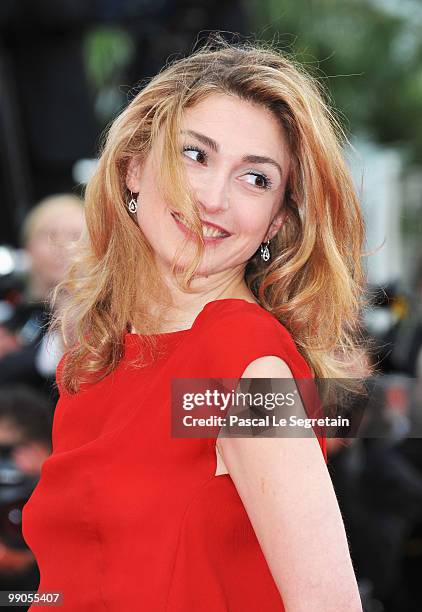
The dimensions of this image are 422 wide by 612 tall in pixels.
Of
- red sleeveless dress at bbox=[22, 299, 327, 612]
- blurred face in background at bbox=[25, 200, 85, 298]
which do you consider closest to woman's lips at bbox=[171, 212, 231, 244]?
red sleeveless dress at bbox=[22, 299, 327, 612]

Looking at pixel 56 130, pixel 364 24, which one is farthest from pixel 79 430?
pixel 364 24

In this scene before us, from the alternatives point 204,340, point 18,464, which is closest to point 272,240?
point 204,340

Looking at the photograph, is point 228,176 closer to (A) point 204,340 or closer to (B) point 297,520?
(A) point 204,340

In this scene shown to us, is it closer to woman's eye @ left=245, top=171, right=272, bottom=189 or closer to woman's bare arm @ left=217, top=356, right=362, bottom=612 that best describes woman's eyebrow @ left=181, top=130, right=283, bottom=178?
woman's eye @ left=245, top=171, right=272, bottom=189

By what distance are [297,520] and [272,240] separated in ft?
1.45

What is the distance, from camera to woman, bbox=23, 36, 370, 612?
102cm

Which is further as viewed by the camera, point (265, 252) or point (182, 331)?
point (265, 252)

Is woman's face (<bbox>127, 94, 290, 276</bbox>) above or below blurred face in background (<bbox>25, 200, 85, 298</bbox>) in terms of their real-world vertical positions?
above

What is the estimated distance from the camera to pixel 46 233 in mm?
3268

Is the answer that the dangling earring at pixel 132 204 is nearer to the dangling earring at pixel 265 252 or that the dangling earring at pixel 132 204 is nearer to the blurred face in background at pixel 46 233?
the dangling earring at pixel 265 252

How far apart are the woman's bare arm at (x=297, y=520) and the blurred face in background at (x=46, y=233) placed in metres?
2.19

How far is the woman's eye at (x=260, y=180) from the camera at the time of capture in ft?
3.85

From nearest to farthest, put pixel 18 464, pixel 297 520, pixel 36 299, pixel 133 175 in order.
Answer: pixel 297 520 → pixel 133 175 → pixel 18 464 → pixel 36 299

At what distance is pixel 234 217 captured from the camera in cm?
119
